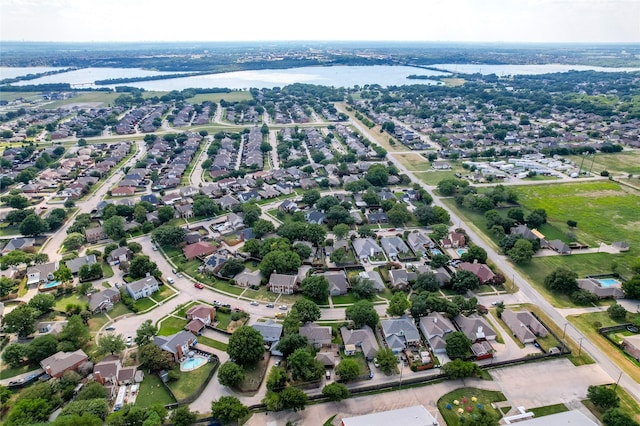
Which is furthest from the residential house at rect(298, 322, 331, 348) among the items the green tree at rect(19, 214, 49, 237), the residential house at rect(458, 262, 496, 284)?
the green tree at rect(19, 214, 49, 237)

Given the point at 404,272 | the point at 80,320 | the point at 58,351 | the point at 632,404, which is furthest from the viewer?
the point at 404,272

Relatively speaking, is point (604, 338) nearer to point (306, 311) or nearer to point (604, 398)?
point (604, 398)

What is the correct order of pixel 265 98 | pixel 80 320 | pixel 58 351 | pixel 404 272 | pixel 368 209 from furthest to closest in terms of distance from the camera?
pixel 265 98 < pixel 368 209 < pixel 404 272 < pixel 80 320 < pixel 58 351

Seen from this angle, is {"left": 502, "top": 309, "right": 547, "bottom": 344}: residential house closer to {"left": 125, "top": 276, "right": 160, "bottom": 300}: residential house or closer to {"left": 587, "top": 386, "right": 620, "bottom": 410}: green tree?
{"left": 587, "top": 386, "right": 620, "bottom": 410}: green tree

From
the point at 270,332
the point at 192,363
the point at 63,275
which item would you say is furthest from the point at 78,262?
the point at 270,332

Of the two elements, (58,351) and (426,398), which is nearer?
(426,398)

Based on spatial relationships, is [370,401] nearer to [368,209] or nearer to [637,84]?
[368,209]

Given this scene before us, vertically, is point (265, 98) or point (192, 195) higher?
point (265, 98)

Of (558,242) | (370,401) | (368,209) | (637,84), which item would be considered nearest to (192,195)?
(368,209)
